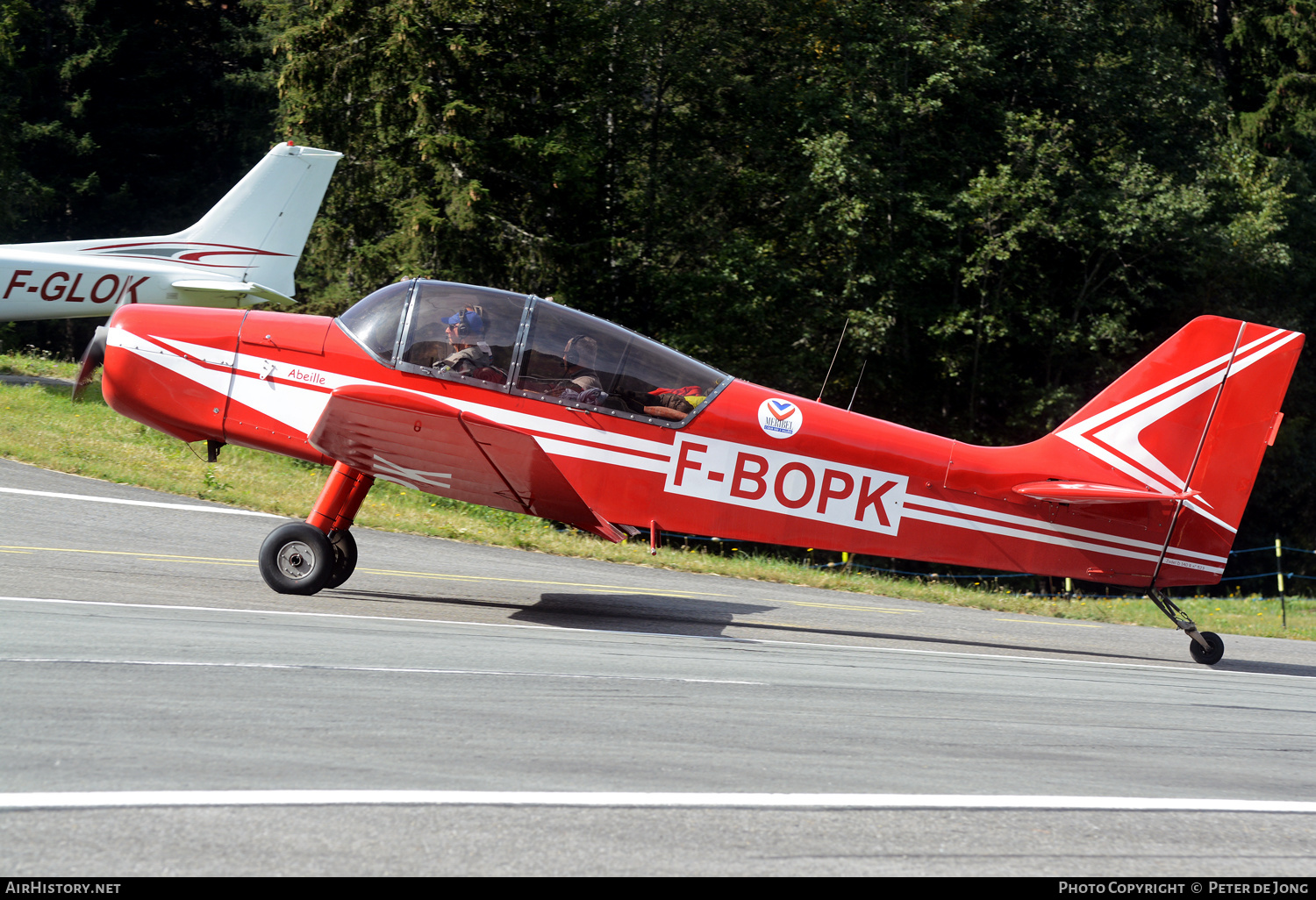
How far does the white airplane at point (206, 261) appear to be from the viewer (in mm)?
19953

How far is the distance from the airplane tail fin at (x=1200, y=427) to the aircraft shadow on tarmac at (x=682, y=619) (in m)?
1.33

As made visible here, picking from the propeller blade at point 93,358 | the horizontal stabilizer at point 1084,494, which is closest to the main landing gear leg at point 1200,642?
the horizontal stabilizer at point 1084,494

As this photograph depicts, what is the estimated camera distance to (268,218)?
20141 mm

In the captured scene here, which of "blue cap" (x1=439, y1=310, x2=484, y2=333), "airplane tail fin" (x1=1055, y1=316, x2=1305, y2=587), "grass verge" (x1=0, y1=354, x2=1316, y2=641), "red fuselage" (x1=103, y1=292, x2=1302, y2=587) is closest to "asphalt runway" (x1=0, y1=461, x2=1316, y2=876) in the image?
"red fuselage" (x1=103, y1=292, x2=1302, y2=587)

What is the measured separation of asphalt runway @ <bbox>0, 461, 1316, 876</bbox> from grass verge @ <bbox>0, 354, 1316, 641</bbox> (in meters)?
3.60

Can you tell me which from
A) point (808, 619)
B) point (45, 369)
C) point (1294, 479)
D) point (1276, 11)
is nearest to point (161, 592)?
point (808, 619)

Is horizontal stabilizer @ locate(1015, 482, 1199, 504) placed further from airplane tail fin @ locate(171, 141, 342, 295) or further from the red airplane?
airplane tail fin @ locate(171, 141, 342, 295)

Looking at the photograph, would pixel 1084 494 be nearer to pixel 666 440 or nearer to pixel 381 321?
pixel 666 440

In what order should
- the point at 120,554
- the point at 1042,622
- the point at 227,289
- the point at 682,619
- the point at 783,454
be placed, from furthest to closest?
the point at 227,289 → the point at 1042,622 → the point at 120,554 → the point at 682,619 → the point at 783,454

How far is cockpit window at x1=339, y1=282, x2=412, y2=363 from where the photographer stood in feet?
25.9

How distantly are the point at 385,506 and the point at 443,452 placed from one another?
24.8 feet

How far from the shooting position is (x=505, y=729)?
466cm

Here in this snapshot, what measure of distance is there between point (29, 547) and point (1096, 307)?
951 inches

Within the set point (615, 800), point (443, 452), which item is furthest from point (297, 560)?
point (615, 800)
